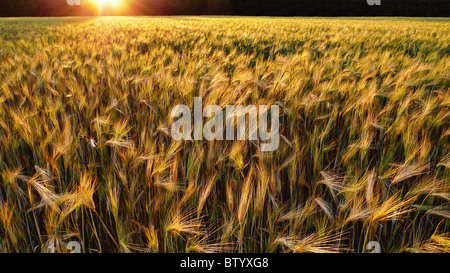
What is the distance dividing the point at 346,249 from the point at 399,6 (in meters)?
40.2

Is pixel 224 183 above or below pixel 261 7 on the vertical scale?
below

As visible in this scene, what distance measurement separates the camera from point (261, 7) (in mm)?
34750

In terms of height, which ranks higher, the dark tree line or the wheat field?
the dark tree line

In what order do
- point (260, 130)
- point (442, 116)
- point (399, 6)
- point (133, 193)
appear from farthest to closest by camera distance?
1. point (399, 6)
2. point (442, 116)
3. point (260, 130)
4. point (133, 193)

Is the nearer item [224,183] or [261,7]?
[224,183]

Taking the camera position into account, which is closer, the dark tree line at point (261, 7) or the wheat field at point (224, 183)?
the wheat field at point (224, 183)

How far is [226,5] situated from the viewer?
1378 inches

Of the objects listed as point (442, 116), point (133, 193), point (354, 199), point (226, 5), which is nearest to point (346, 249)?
point (354, 199)

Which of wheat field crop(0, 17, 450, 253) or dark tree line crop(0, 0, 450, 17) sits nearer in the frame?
wheat field crop(0, 17, 450, 253)

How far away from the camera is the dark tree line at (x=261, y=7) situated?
33000 millimetres

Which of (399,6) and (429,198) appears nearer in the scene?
(429,198)

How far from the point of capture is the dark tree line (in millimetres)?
33000

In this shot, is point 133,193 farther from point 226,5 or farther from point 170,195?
point 226,5

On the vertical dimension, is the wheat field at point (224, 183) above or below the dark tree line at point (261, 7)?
below
